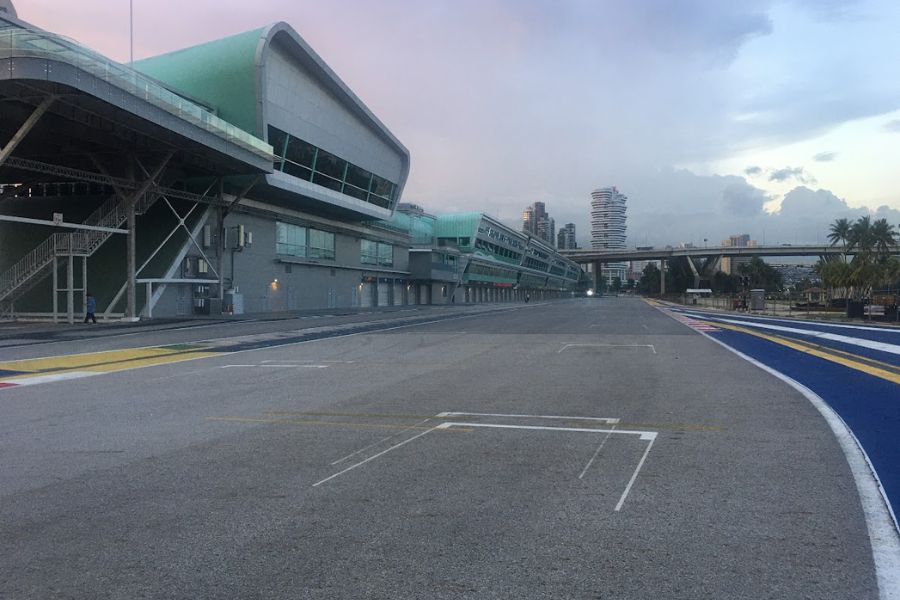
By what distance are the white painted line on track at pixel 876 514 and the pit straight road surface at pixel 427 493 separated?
0.07 m

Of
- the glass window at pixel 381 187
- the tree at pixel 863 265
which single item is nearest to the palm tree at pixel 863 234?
the tree at pixel 863 265

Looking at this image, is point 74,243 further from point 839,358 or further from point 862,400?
point 862,400

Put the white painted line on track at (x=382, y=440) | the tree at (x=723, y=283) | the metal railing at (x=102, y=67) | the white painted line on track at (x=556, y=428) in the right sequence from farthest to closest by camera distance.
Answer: the tree at (x=723, y=283) → the metal railing at (x=102, y=67) → the white painted line on track at (x=556, y=428) → the white painted line on track at (x=382, y=440)

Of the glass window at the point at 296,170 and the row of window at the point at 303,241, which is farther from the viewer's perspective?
the row of window at the point at 303,241

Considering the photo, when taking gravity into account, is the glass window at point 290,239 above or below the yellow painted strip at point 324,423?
above

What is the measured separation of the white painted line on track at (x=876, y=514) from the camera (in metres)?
3.76

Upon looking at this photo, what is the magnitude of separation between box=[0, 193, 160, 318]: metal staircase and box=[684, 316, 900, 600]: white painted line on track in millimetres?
33764

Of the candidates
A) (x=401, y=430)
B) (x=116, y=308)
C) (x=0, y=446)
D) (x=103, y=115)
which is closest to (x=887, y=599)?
(x=401, y=430)

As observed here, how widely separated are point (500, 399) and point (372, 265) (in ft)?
183

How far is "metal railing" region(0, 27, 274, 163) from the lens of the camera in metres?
22.4

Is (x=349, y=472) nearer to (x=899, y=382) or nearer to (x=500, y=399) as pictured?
(x=500, y=399)

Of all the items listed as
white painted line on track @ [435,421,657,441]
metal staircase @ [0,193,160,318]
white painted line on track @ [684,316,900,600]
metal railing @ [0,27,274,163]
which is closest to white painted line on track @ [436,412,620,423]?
white painted line on track @ [435,421,657,441]

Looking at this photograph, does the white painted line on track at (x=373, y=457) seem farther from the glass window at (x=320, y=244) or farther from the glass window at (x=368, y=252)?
the glass window at (x=368, y=252)

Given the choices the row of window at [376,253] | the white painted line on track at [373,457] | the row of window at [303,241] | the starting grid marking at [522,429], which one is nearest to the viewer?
the white painted line on track at [373,457]
